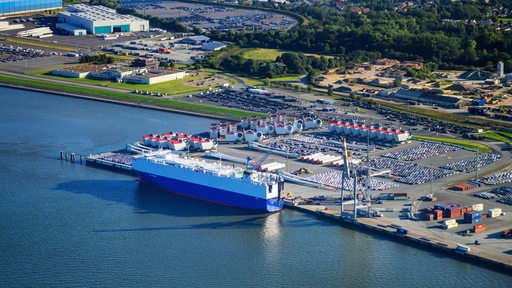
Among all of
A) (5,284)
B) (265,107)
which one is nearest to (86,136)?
(265,107)

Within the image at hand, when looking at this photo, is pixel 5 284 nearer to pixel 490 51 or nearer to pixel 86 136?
pixel 86 136

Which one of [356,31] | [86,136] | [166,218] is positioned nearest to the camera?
[166,218]

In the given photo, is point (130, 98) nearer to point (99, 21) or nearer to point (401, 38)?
point (401, 38)

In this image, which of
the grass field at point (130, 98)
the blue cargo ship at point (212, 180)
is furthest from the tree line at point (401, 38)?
the blue cargo ship at point (212, 180)

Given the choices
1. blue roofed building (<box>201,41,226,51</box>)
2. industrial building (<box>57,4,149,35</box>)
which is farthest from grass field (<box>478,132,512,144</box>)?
industrial building (<box>57,4,149,35</box>)

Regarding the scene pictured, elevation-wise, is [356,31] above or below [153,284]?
above

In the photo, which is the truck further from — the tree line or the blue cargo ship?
the tree line

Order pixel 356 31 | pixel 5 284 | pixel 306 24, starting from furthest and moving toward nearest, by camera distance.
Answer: pixel 306 24
pixel 356 31
pixel 5 284

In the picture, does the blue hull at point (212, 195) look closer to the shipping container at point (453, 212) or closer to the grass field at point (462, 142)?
the shipping container at point (453, 212)
